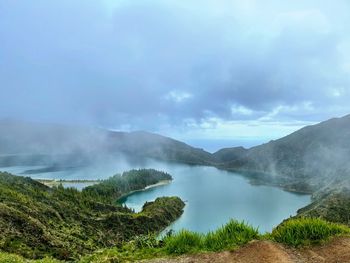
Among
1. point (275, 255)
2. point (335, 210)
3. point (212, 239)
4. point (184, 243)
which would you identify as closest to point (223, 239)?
point (212, 239)

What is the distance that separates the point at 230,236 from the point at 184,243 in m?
1.79

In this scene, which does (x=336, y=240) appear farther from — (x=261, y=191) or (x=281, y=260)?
(x=261, y=191)

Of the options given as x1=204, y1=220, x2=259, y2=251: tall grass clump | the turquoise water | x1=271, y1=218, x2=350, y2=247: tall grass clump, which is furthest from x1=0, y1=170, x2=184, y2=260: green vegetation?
x1=271, y1=218, x2=350, y2=247: tall grass clump

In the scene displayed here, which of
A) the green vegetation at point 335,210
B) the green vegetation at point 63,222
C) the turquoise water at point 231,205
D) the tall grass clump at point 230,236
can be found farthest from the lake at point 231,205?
the tall grass clump at point 230,236

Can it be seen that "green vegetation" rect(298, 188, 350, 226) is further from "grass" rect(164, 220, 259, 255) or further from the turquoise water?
"grass" rect(164, 220, 259, 255)

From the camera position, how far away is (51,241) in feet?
137

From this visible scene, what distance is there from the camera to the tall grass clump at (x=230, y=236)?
14031mm

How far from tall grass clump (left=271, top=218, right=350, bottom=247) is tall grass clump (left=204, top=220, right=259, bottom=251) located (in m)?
0.99

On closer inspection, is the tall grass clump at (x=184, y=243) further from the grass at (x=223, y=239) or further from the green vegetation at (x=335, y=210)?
the green vegetation at (x=335, y=210)

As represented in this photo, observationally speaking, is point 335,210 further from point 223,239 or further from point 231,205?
point 223,239

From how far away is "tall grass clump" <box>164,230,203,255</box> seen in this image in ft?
45.9

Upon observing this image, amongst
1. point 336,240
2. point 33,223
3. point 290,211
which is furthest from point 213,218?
point 336,240

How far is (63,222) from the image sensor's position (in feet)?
244

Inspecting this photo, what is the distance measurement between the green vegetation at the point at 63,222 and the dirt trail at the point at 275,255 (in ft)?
35.5
